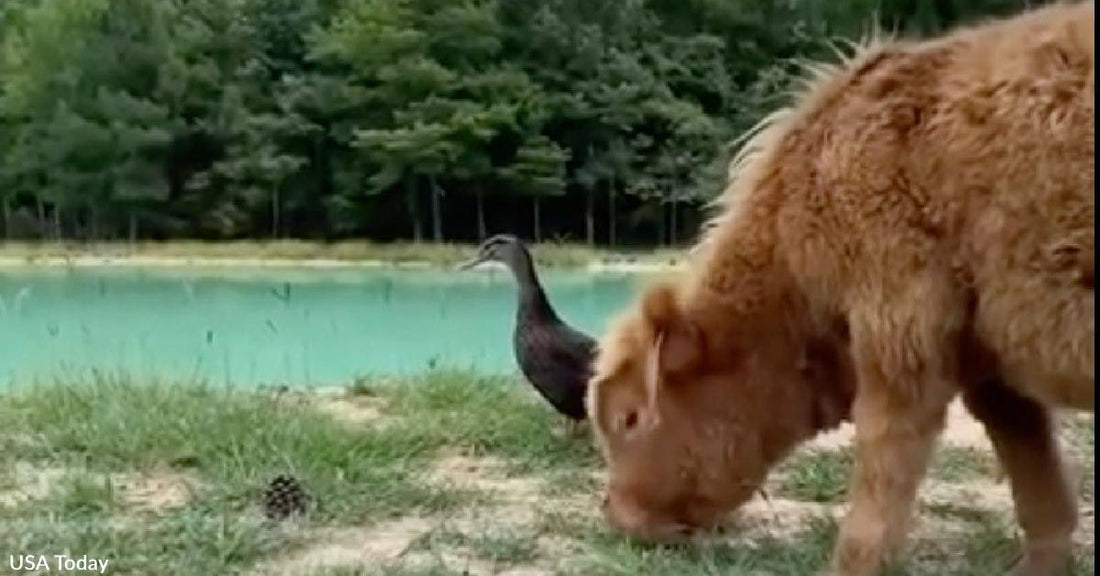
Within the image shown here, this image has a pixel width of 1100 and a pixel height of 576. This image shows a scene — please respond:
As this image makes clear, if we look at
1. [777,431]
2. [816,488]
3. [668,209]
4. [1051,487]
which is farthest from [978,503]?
[668,209]

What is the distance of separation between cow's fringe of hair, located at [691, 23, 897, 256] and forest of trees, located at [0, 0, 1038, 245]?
71.2 ft

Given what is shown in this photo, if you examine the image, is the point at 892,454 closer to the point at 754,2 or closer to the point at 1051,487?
the point at 1051,487

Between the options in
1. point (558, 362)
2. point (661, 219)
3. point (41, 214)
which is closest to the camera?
point (558, 362)

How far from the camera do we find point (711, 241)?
125 inches

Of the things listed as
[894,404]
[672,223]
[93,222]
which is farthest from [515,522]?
[93,222]

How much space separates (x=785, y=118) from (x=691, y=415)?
59 centimetres

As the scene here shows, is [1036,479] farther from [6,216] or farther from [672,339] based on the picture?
[6,216]

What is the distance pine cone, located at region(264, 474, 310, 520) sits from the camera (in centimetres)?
353

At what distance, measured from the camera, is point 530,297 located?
523 centimetres

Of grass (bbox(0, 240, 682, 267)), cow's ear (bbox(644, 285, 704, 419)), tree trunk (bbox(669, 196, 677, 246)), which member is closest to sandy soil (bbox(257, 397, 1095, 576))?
cow's ear (bbox(644, 285, 704, 419))

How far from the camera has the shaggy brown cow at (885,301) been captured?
259 centimetres

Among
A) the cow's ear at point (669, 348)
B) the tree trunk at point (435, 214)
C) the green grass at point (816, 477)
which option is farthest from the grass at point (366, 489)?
the tree trunk at point (435, 214)

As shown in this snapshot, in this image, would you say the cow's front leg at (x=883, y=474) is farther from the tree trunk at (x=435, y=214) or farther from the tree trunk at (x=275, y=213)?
the tree trunk at (x=275, y=213)

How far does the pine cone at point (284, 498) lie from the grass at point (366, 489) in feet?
0.10
